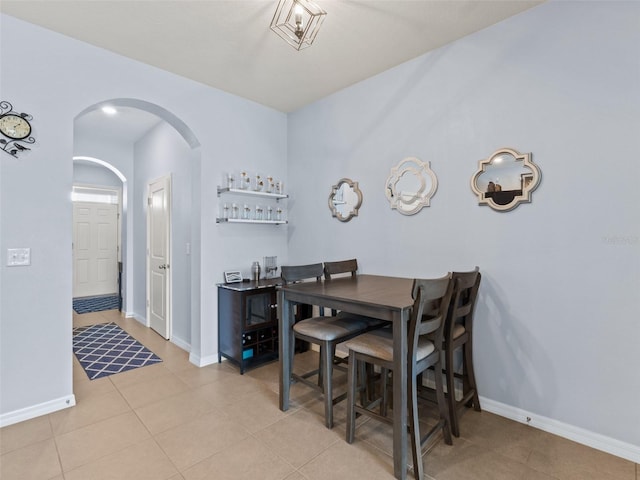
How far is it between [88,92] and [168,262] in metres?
2.06

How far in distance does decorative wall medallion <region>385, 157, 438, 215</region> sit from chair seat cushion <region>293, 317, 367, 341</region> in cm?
110

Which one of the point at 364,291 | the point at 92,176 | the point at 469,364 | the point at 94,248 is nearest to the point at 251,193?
the point at 364,291

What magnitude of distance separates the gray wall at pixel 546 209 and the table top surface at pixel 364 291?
1.18ft

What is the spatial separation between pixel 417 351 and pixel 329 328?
681mm

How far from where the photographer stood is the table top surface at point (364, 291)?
1.81 m

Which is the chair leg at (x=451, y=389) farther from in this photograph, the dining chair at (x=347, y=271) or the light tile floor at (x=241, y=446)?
the dining chair at (x=347, y=271)

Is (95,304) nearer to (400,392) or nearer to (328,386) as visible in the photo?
(328,386)

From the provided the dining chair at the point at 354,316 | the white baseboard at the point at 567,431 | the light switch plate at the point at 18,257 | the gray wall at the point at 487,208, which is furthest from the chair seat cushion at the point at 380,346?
the light switch plate at the point at 18,257

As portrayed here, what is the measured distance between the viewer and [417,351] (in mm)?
1765

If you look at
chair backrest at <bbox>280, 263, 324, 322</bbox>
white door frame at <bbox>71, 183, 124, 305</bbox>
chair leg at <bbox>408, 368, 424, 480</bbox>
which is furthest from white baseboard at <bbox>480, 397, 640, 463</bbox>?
white door frame at <bbox>71, 183, 124, 305</bbox>

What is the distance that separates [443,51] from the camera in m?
2.57

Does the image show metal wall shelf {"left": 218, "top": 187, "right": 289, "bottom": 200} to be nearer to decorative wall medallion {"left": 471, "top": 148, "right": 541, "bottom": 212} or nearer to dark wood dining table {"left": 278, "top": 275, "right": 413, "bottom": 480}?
dark wood dining table {"left": 278, "top": 275, "right": 413, "bottom": 480}

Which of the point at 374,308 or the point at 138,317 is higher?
the point at 374,308

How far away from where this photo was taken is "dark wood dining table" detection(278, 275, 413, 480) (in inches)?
66.2
